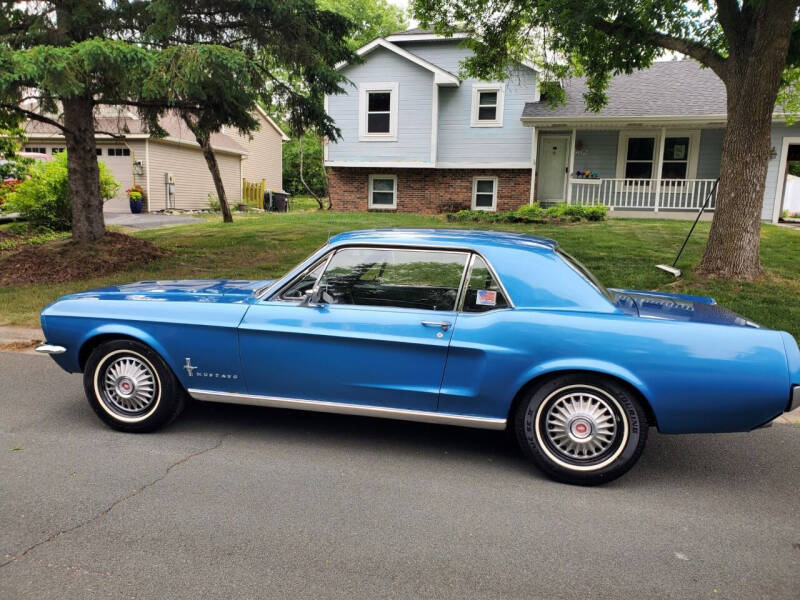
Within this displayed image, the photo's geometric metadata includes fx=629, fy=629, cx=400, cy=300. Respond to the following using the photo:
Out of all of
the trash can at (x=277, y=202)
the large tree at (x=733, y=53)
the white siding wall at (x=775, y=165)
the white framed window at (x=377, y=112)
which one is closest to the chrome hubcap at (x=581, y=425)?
the large tree at (x=733, y=53)

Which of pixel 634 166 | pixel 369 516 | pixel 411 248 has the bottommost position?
pixel 369 516

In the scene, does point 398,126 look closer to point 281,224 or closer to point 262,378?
point 281,224

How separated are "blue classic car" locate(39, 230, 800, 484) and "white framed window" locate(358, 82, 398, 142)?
59.8 feet

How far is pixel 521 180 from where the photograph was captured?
853 inches

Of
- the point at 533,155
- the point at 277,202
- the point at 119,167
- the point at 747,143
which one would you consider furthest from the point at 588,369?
the point at 277,202

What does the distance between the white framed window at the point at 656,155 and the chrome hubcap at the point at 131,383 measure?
19.2 m

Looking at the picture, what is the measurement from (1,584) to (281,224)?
581 inches

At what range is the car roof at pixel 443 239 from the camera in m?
4.17

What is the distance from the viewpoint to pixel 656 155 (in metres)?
20.5

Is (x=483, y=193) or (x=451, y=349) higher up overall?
(x=483, y=193)

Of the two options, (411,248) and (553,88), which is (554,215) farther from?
(411,248)

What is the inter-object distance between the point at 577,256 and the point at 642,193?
33.0 feet

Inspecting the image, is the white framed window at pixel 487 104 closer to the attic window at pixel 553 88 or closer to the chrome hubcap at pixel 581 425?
the attic window at pixel 553 88

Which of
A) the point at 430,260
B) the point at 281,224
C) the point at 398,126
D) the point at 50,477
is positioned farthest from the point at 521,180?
the point at 50,477
